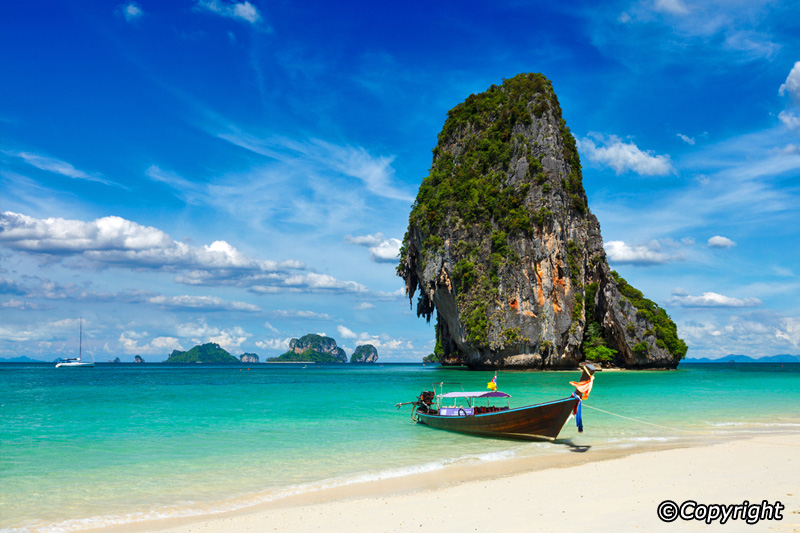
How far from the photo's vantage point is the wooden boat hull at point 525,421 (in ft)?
45.1

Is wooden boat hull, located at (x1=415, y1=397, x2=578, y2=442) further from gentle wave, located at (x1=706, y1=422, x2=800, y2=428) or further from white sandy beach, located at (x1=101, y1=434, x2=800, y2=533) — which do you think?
gentle wave, located at (x1=706, y1=422, x2=800, y2=428)

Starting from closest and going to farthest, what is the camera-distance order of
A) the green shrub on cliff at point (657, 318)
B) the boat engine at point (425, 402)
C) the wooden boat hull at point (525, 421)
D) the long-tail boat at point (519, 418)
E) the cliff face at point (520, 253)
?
the long-tail boat at point (519, 418), the wooden boat hull at point (525, 421), the boat engine at point (425, 402), the cliff face at point (520, 253), the green shrub on cliff at point (657, 318)

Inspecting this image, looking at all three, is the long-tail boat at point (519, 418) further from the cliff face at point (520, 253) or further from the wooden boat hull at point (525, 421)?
the cliff face at point (520, 253)

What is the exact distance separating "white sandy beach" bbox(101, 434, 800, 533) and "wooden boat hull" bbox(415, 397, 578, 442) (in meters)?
2.51

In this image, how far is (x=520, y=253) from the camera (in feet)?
174

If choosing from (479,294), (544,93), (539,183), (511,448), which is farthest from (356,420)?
(544,93)

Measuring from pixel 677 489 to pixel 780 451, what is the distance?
→ 5.60 metres

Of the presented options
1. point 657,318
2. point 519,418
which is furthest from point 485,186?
point 519,418

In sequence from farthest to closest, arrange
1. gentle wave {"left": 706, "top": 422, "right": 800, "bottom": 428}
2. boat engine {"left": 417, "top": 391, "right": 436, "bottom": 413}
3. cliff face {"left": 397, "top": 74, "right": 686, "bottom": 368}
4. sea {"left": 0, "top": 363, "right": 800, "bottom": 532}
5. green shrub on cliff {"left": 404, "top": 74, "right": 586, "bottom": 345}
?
green shrub on cliff {"left": 404, "top": 74, "right": 586, "bottom": 345}
cliff face {"left": 397, "top": 74, "right": 686, "bottom": 368}
boat engine {"left": 417, "top": 391, "right": 436, "bottom": 413}
gentle wave {"left": 706, "top": 422, "right": 800, "bottom": 428}
sea {"left": 0, "top": 363, "right": 800, "bottom": 532}

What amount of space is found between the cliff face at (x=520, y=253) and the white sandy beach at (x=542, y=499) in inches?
1624

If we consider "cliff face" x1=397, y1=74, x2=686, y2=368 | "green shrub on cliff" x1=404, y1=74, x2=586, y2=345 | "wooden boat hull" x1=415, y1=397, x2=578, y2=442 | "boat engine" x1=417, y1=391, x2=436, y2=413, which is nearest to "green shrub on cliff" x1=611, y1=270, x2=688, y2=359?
"cliff face" x1=397, y1=74, x2=686, y2=368

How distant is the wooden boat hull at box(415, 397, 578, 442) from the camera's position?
45.1 ft

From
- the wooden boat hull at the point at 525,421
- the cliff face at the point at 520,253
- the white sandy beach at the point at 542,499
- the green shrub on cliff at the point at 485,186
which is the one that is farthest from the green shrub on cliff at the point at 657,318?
the white sandy beach at the point at 542,499

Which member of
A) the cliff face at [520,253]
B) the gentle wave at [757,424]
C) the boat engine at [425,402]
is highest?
the cliff face at [520,253]
